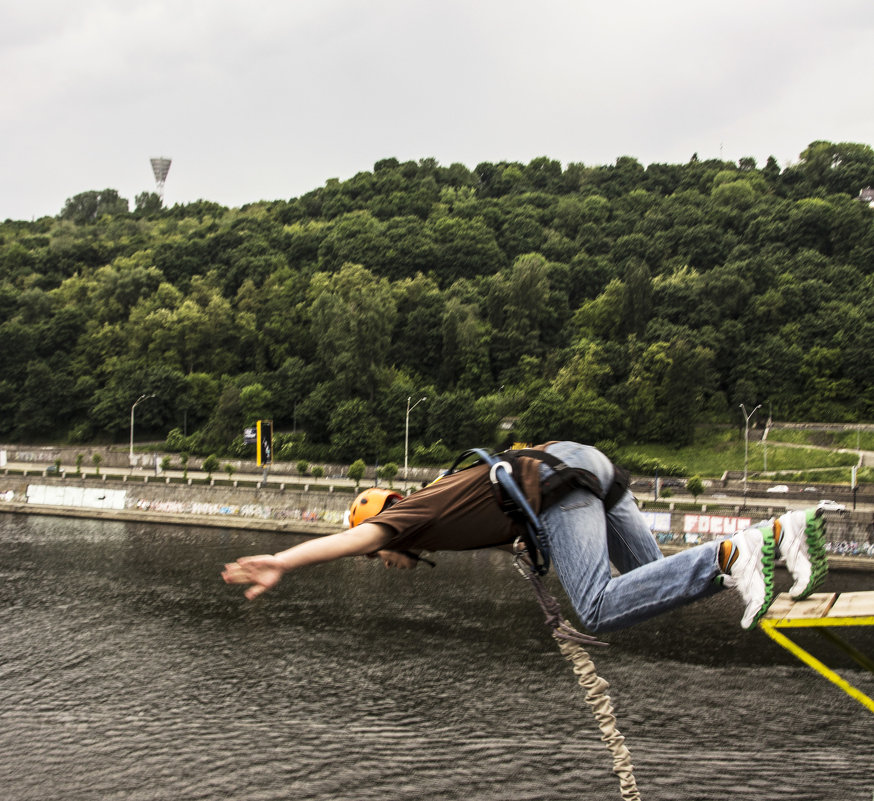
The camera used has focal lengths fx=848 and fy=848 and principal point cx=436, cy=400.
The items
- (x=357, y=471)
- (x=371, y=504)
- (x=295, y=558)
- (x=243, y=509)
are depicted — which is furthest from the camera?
(x=357, y=471)

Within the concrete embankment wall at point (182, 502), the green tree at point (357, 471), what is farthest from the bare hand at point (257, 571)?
the green tree at point (357, 471)

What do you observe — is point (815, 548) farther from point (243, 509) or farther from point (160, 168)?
point (160, 168)

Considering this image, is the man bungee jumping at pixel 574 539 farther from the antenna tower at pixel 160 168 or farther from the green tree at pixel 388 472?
the antenna tower at pixel 160 168

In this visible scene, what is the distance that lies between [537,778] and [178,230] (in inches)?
4052

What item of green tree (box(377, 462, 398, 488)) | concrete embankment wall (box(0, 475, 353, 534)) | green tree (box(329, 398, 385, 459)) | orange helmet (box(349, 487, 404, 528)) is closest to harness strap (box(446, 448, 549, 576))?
orange helmet (box(349, 487, 404, 528))

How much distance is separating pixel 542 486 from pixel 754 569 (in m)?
1.06

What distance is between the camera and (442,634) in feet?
89.3

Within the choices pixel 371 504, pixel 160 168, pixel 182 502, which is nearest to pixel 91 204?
pixel 160 168

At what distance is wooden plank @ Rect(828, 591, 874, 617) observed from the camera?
388 centimetres

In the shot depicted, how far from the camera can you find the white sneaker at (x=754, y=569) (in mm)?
3795

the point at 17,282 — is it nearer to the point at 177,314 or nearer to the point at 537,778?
the point at 177,314

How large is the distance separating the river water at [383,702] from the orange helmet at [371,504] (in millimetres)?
14209

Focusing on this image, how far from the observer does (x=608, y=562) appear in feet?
14.2

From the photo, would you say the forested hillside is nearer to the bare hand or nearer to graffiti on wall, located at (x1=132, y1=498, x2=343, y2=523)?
graffiti on wall, located at (x1=132, y1=498, x2=343, y2=523)
